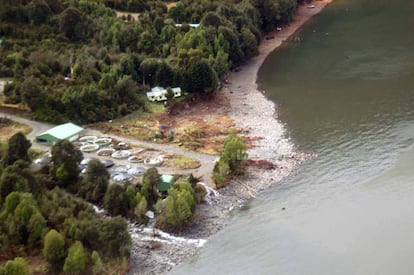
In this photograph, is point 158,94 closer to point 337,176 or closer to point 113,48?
point 113,48

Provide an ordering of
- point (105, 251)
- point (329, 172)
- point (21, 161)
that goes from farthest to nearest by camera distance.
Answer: point (329, 172) → point (21, 161) → point (105, 251)

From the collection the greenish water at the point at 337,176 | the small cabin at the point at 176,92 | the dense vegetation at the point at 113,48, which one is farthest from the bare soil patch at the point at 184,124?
the greenish water at the point at 337,176

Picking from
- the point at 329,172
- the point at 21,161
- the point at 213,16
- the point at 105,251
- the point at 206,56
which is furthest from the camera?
the point at 213,16

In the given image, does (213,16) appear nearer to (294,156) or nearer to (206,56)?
(206,56)

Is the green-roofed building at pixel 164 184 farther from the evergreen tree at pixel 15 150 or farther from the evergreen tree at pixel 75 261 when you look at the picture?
the evergreen tree at pixel 75 261

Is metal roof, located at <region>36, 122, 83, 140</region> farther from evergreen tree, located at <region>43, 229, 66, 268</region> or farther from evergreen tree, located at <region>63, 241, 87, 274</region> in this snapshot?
evergreen tree, located at <region>63, 241, 87, 274</region>

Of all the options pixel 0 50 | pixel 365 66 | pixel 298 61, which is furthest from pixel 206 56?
pixel 0 50

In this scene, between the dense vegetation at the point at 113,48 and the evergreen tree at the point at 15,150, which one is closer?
the evergreen tree at the point at 15,150
